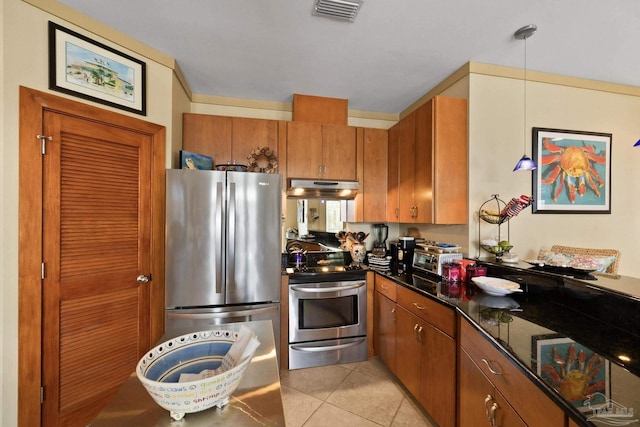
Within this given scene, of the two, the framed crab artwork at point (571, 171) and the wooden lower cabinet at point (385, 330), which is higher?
the framed crab artwork at point (571, 171)

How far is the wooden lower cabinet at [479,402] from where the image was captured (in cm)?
109

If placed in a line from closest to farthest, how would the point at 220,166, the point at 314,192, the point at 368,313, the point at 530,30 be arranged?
the point at 530,30, the point at 220,166, the point at 368,313, the point at 314,192

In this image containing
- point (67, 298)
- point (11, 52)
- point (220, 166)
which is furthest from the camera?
point (220, 166)

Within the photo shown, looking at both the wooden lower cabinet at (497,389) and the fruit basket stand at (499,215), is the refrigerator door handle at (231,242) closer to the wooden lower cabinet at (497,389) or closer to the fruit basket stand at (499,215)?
the wooden lower cabinet at (497,389)

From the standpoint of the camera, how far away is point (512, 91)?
233 cm

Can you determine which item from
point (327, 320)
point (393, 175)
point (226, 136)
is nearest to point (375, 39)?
point (393, 175)

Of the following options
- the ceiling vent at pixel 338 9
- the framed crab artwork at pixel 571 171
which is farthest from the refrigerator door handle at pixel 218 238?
the framed crab artwork at pixel 571 171

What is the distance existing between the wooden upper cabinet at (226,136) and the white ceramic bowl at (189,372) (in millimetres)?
2087

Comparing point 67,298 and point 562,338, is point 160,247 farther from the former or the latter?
point 562,338

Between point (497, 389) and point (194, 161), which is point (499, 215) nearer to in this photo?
point (497, 389)

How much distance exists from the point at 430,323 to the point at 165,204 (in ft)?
7.23

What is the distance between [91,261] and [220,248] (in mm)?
840

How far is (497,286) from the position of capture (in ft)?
5.71

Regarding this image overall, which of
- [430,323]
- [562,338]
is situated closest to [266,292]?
[430,323]
